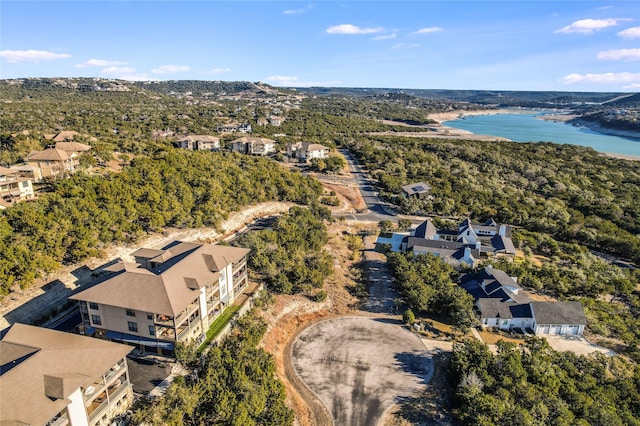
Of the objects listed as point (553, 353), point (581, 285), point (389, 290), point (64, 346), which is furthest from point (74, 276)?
→ point (581, 285)

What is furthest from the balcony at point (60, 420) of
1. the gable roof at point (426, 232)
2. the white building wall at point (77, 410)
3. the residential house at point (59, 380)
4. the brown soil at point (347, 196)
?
the brown soil at point (347, 196)

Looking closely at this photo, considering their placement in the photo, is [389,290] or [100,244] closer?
[100,244]

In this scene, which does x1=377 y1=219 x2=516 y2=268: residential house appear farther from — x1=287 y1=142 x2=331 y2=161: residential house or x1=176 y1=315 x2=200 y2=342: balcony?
x1=287 y1=142 x2=331 y2=161: residential house

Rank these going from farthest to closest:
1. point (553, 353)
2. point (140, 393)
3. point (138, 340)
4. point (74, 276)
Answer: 1. point (74, 276)
2. point (553, 353)
3. point (138, 340)
4. point (140, 393)

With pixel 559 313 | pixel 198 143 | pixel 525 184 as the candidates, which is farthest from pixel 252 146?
pixel 559 313

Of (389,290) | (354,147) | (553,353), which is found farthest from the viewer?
(354,147)

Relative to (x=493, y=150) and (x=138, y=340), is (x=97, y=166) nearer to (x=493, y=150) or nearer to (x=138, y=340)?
(x=138, y=340)
